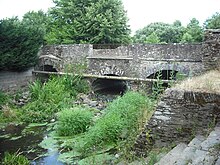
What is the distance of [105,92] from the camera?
16.2 metres

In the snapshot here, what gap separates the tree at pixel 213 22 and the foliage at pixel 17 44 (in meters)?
13.4

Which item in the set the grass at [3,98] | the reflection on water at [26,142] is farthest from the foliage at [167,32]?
the reflection on water at [26,142]

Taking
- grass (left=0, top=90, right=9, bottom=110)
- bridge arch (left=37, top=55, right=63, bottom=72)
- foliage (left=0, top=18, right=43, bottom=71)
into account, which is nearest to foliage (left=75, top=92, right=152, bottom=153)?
grass (left=0, top=90, right=9, bottom=110)

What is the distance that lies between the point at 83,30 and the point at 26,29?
7804mm

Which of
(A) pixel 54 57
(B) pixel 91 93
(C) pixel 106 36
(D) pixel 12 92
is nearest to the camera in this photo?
(D) pixel 12 92

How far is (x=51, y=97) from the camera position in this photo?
12070 millimetres

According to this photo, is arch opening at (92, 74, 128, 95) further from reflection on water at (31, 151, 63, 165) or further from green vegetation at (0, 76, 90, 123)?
reflection on water at (31, 151, 63, 165)

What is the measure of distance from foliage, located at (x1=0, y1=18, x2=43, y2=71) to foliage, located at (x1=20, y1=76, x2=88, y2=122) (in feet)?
4.69

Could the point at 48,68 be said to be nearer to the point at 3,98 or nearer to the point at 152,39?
the point at 3,98

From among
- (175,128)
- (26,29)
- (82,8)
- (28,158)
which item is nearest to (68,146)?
(28,158)

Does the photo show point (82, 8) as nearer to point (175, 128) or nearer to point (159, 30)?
point (159, 30)

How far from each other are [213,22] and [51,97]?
50.3 feet

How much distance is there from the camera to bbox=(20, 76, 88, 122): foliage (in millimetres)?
10758

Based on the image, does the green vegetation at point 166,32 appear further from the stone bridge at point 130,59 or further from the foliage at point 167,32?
the stone bridge at point 130,59
